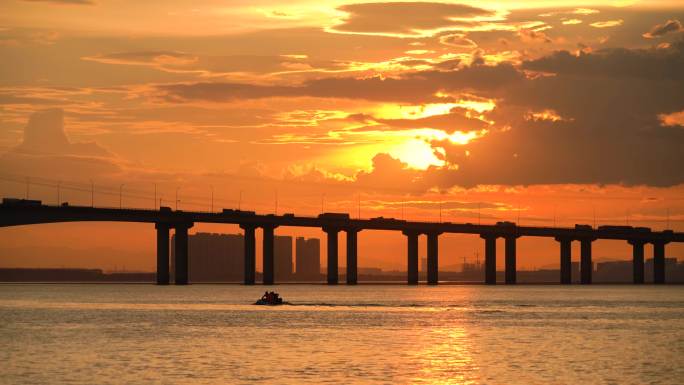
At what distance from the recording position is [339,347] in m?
91.4

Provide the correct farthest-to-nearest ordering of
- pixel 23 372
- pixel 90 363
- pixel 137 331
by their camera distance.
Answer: pixel 137 331, pixel 90 363, pixel 23 372

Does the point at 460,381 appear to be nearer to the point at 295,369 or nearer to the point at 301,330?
the point at 295,369

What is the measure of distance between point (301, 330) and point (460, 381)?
43851 millimetres

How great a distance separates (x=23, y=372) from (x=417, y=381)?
2373 cm

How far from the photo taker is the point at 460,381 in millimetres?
68438

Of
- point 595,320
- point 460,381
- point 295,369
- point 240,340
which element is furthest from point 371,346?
point 595,320

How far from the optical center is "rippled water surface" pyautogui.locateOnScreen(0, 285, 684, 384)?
7206 centimetres

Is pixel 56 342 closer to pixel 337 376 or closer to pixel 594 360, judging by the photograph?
pixel 337 376

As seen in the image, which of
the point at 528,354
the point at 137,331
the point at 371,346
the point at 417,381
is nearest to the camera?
the point at 417,381

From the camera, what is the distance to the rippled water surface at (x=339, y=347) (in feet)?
236

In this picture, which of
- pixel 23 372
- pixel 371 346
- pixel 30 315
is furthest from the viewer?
pixel 30 315

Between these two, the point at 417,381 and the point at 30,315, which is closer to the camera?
the point at 417,381

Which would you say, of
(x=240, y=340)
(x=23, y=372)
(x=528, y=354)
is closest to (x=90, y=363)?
(x=23, y=372)

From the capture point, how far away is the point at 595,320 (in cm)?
13475
